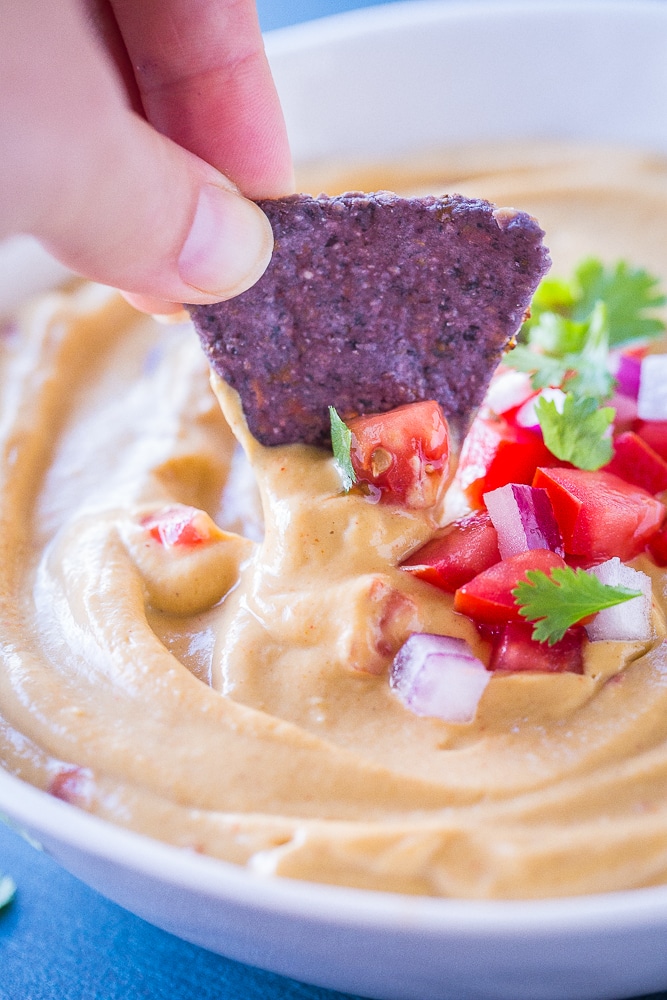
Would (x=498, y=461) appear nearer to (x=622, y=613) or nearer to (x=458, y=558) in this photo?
(x=458, y=558)

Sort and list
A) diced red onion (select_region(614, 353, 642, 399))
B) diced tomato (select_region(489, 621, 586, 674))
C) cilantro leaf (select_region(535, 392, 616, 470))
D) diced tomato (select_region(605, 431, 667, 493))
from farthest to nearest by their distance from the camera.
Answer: diced red onion (select_region(614, 353, 642, 399)) < diced tomato (select_region(605, 431, 667, 493)) < cilantro leaf (select_region(535, 392, 616, 470)) < diced tomato (select_region(489, 621, 586, 674))

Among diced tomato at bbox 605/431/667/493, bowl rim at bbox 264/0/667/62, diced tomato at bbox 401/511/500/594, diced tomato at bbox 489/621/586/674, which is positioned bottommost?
diced tomato at bbox 489/621/586/674

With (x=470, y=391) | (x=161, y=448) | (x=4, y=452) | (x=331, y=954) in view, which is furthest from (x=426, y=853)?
(x=4, y=452)

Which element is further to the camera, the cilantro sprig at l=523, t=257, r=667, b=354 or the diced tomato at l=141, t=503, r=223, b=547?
the cilantro sprig at l=523, t=257, r=667, b=354

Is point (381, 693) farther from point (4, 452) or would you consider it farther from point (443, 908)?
point (4, 452)

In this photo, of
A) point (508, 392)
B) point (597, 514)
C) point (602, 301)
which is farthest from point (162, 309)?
point (602, 301)

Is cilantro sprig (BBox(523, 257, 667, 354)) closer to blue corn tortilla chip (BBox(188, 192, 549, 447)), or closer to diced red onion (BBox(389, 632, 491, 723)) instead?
blue corn tortilla chip (BBox(188, 192, 549, 447))

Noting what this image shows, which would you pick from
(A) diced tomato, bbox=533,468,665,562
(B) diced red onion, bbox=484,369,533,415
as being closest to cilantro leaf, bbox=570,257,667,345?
(B) diced red onion, bbox=484,369,533,415
